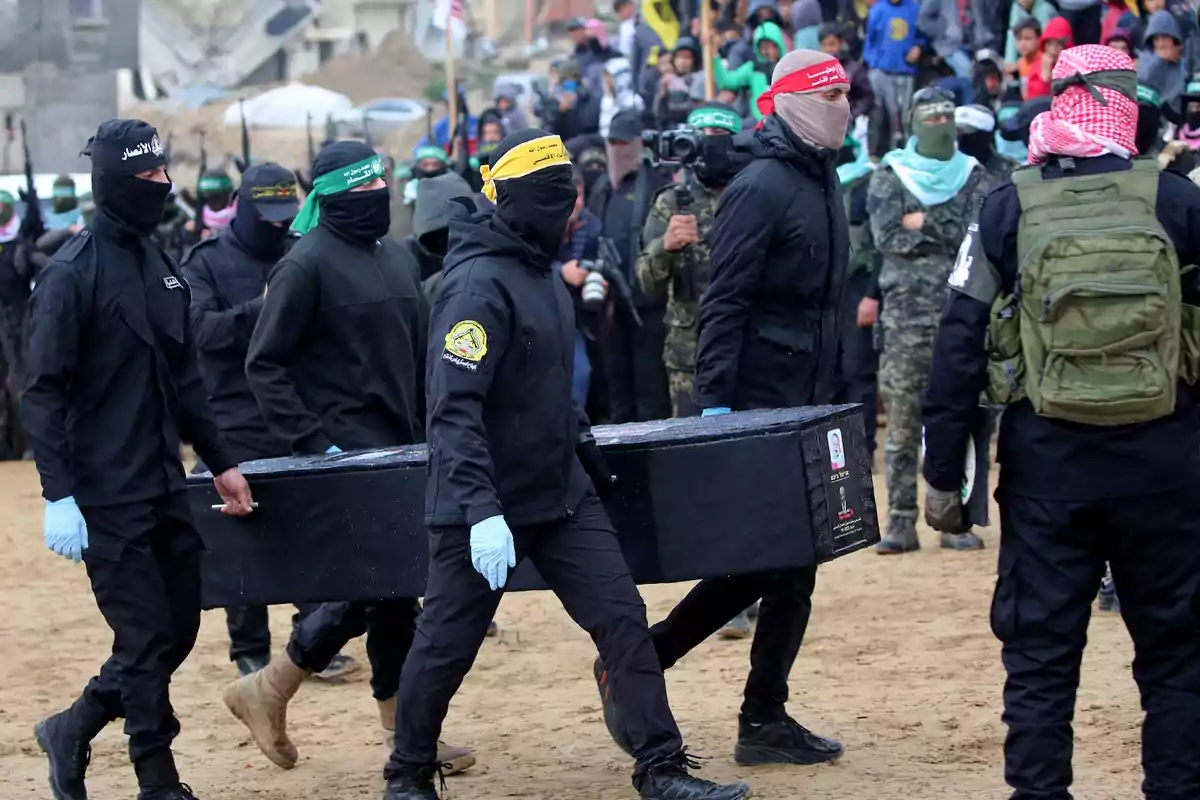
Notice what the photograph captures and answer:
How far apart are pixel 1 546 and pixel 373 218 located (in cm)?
652

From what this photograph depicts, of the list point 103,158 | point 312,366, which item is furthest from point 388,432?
point 103,158

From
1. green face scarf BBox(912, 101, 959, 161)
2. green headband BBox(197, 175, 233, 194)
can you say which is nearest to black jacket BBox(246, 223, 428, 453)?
green face scarf BBox(912, 101, 959, 161)

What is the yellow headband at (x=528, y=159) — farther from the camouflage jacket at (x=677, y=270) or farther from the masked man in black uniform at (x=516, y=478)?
the camouflage jacket at (x=677, y=270)

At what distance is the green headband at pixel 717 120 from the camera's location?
9742 millimetres

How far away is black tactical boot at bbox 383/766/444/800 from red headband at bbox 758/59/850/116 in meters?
2.62

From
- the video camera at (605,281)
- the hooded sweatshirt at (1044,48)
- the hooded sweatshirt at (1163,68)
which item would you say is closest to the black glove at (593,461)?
the video camera at (605,281)

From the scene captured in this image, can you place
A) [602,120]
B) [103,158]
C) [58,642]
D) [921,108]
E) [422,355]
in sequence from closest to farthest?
[103,158]
[422,355]
[58,642]
[921,108]
[602,120]

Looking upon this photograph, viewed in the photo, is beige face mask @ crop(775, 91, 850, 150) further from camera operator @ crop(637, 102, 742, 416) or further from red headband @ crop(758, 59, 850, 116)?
camera operator @ crop(637, 102, 742, 416)

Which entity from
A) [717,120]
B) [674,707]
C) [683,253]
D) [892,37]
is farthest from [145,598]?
[892,37]

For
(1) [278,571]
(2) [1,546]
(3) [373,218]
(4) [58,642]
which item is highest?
(3) [373,218]

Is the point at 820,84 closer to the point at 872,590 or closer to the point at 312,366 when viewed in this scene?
the point at 312,366

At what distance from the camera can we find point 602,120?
20.8m

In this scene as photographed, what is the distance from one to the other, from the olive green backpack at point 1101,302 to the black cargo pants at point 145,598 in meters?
2.69

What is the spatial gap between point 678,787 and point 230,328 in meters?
3.58
